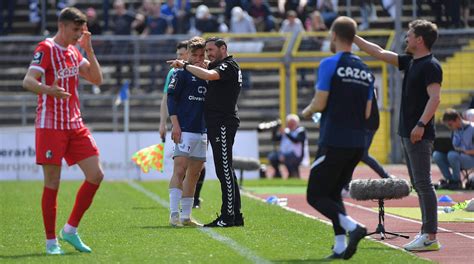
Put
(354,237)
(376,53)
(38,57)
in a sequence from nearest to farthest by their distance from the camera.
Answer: (354,237)
(38,57)
(376,53)

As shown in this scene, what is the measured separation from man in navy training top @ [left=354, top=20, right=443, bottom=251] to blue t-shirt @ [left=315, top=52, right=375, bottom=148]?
3.41ft

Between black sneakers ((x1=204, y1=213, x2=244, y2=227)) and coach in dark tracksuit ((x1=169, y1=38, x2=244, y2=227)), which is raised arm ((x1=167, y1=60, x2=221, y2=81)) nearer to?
coach in dark tracksuit ((x1=169, y1=38, x2=244, y2=227))

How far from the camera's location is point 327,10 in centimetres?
3450

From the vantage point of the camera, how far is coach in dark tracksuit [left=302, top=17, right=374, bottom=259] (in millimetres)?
10188

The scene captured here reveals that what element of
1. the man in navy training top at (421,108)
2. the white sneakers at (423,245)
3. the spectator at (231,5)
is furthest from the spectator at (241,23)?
the white sneakers at (423,245)

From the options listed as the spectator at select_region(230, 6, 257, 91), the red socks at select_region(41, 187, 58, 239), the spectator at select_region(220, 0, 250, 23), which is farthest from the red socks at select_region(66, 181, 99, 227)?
the spectator at select_region(220, 0, 250, 23)

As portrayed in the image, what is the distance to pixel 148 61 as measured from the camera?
31.8m

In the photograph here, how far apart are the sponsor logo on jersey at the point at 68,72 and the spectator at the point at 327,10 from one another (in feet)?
75.1

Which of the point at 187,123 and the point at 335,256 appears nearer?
the point at 335,256

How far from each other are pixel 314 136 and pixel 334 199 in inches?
867

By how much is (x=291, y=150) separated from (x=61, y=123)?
16911 millimetres

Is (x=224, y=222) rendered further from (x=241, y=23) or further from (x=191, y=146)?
(x=241, y=23)

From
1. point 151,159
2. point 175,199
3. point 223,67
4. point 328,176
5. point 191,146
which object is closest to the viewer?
point 328,176

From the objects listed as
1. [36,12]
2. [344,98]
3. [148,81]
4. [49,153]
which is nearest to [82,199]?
[49,153]
